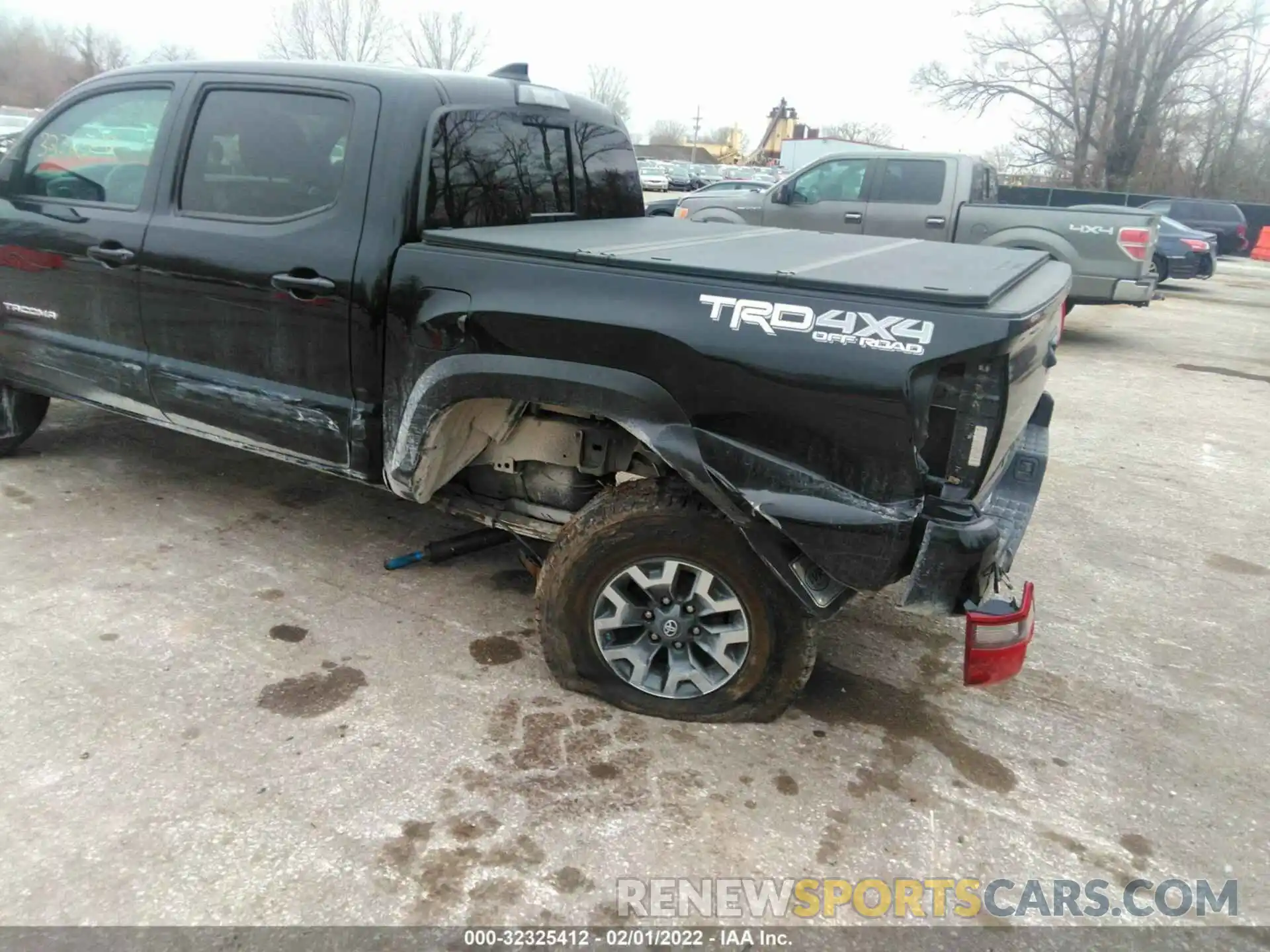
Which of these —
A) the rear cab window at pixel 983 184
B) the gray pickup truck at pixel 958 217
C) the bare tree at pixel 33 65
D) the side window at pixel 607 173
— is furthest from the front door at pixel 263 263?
the bare tree at pixel 33 65

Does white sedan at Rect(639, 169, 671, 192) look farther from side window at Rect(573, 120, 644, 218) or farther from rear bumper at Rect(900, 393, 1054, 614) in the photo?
rear bumper at Rect(900, 393, 1054, 614)

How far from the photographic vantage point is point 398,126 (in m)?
3.05

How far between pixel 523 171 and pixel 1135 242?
26.8ft

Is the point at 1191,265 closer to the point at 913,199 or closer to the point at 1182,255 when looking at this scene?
the point at 1182,255

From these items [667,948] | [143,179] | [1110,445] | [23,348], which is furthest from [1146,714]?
[23,348]

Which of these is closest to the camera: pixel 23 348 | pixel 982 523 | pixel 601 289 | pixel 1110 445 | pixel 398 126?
pixel 982 523

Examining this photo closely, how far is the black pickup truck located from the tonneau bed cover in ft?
0.05

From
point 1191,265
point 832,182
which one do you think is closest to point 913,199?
point 832,182

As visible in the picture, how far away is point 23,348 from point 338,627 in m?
2.27

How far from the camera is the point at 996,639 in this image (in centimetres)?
240

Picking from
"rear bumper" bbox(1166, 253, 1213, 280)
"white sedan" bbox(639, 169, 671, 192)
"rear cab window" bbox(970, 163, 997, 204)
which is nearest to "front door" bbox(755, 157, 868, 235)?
"rear cab window" bbox(970, 163, 997, 204)

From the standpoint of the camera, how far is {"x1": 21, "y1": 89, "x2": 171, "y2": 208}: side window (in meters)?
3.65

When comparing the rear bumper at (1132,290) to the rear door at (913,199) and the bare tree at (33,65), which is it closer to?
the rear door at (913,199)

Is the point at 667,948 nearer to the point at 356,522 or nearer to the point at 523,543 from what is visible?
the point at 523,543
